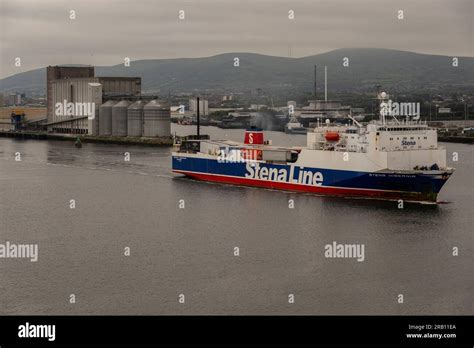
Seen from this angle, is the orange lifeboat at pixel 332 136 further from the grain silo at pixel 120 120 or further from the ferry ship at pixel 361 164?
the grain silo at pixel 120 120

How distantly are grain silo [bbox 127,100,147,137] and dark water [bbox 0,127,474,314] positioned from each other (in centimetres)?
1995

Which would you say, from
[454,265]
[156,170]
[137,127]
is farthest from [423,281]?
[137,127]

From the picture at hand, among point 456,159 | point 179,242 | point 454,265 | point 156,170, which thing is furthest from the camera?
point 456,159

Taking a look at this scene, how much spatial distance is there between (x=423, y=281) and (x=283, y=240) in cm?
319

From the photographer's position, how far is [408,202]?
17.1m

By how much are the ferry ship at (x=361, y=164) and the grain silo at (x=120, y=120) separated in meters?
21.7

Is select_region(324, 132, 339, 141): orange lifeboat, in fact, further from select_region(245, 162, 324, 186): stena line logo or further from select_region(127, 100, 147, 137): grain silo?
select_region(127, 100, 147, 137): grain silo

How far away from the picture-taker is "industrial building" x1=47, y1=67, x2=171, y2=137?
40094 mm

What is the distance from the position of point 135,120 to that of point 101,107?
Result: 2.78 m

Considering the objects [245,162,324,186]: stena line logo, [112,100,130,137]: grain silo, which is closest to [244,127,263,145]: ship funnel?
[245,162,324,186]: stena line logo

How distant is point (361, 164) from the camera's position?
17.4m

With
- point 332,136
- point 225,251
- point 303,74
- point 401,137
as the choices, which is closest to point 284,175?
point 332,136

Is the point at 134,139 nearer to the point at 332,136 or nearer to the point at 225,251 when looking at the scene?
the point at 332,136
